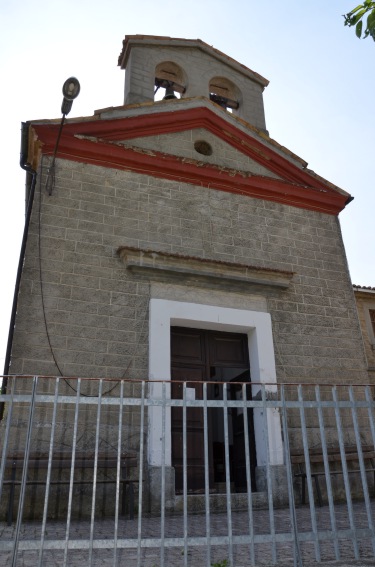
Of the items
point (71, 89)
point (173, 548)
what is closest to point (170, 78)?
point (71, 89)

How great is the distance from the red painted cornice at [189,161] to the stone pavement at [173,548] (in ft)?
17.3

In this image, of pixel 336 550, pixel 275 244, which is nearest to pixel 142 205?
pixel 275 244

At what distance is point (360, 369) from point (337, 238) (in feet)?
8.41

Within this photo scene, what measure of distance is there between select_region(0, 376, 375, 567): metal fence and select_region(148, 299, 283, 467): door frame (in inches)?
1.5

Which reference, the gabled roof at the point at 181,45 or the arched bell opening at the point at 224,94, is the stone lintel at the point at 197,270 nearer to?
the arched bell opening at the point at 224,94

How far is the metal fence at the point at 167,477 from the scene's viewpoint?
346cm

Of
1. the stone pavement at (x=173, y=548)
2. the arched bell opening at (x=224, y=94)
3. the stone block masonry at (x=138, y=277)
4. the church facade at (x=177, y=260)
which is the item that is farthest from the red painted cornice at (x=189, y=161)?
the stone pavement at (x=173, y=548)

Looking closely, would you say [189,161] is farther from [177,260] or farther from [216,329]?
[216,329]

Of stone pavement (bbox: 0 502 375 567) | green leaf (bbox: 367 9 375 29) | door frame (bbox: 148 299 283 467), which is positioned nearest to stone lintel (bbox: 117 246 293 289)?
door frame (bbox: 148 299 283 467)

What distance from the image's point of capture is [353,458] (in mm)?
7031

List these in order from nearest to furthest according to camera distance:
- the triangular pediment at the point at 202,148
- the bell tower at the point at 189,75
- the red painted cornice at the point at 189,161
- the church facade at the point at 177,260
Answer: the church facade at the point at 177,260 → the red painted cornice at the point at 189,161 → the triangular pediment at the point at 202,148 → the bell tower at the point at 189,75

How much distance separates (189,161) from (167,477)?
5.07m

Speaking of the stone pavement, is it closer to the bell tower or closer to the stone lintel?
the stone lintel

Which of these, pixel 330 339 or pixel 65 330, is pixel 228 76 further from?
pixel 65 330
